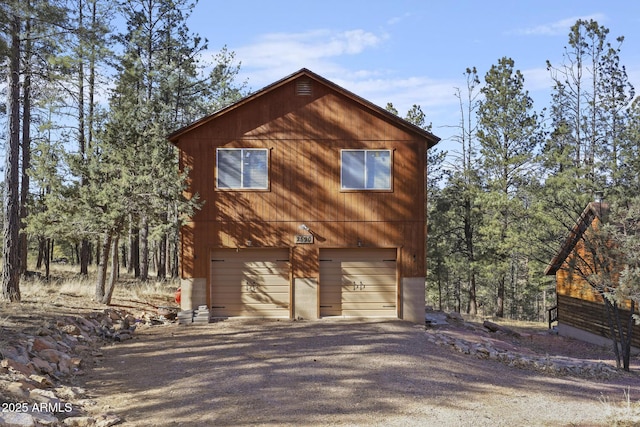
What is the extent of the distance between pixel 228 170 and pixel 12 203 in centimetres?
593

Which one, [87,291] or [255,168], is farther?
[87,291]

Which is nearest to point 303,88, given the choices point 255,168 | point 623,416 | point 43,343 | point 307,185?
point 255,168

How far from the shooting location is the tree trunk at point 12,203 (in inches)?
567

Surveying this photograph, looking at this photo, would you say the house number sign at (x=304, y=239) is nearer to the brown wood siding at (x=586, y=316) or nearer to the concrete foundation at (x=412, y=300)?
the concrete foundation at (x=412, y=300)

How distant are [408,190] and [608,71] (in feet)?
56.8

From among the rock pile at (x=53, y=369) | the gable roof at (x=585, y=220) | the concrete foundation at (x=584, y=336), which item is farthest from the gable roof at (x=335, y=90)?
the concrete foundation at (x=584, y=336)

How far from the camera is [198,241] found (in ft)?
54.7

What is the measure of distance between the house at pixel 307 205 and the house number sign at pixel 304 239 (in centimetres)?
4

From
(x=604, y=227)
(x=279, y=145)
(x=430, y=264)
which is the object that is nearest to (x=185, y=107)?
(x=279, y=145)

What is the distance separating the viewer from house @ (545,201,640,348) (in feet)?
54.0

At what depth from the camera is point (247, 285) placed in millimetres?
16859

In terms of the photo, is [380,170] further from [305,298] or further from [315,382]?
[315,382]

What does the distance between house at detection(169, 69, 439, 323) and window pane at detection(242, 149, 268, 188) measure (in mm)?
31

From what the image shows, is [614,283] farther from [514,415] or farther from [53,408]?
[53,408]
